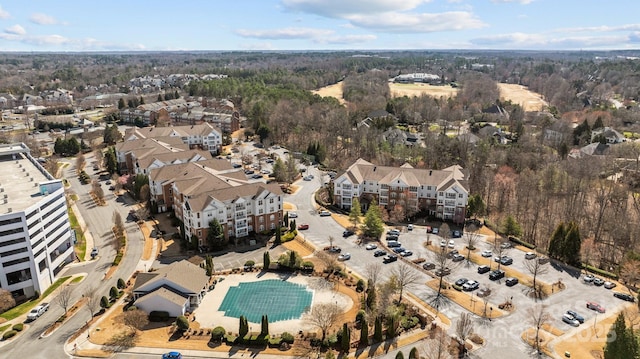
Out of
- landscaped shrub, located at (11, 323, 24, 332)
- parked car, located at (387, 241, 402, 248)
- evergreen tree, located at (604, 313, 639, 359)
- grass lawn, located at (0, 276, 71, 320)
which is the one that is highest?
evergreen tree, located at (604, 313, 639, 359)

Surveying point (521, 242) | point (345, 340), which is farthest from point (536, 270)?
point (345, 340)

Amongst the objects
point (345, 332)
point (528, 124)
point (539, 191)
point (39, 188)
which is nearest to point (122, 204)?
point (39, 188)

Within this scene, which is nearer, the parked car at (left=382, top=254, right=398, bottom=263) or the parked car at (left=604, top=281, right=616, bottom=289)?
the parked car at (left=604, top=281, right=616, bottom=289)

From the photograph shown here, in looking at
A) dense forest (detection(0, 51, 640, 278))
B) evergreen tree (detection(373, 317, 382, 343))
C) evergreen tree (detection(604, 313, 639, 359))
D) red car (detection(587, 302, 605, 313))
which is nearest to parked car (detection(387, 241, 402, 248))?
dense forest (detection(0, 51, 640, 278))

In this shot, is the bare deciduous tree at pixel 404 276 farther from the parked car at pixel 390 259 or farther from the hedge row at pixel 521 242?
the hedge row at pixel 521 242

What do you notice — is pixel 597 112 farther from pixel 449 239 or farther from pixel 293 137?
pixel 449 239

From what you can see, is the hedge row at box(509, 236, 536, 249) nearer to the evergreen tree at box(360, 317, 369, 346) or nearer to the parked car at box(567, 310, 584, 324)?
the parked car at box(567, 310, 584, 324)
